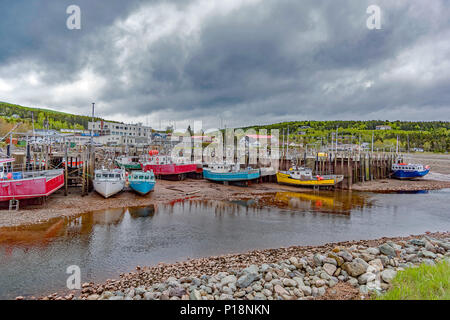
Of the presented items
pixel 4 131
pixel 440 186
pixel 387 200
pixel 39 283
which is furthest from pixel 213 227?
pixel 4 131

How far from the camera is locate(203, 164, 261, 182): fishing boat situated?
120ft

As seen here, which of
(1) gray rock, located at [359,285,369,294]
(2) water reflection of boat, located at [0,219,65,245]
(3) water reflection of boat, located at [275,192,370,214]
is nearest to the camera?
(1) gray rock, located at [359,285,369,294]

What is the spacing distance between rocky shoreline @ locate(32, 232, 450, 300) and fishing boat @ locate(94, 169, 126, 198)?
14790 millimetres

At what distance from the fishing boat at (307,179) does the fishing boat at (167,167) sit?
49.4 ft

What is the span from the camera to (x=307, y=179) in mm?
35281

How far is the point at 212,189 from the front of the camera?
108 ft

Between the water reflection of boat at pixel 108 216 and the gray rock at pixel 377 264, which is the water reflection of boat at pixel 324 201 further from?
the water reflection of boat at pixel 108 216

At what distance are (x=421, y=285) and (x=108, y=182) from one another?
77.3ft

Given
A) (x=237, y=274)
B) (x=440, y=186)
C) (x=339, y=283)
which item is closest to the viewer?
(x=339, y=283)

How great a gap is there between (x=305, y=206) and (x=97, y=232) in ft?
60.3

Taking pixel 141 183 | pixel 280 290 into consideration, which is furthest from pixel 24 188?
pixel 280 290

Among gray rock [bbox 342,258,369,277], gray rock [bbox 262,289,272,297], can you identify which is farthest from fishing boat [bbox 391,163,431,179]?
gray rock [bbox 262,289,272,297]

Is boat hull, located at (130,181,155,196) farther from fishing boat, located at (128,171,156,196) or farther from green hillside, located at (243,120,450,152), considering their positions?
green hillside, located at (243,120,450,152)
